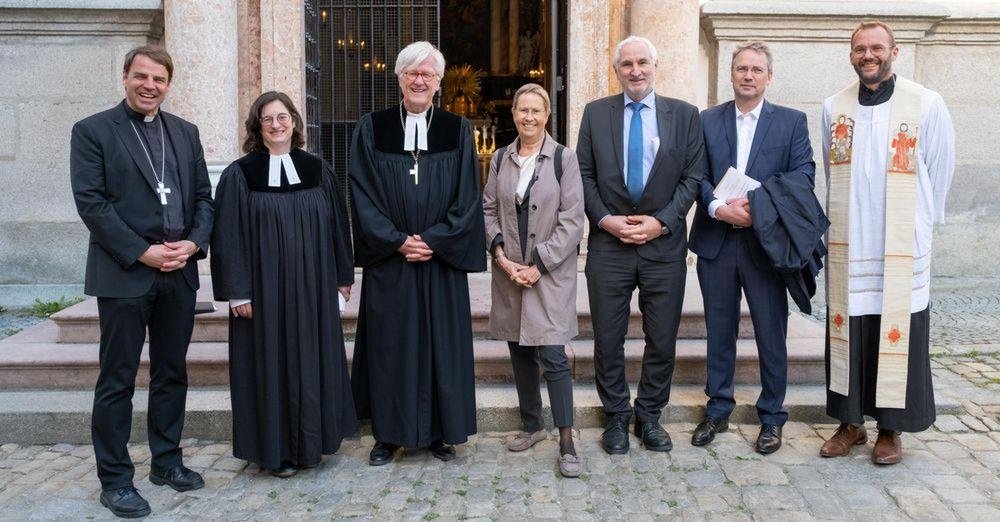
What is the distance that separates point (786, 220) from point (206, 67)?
179 inches

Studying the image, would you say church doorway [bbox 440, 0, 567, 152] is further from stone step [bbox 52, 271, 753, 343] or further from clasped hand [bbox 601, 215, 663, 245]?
clasped hand [bbox 601, 215, 663, 245]

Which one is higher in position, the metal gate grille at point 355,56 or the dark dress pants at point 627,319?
the metal gate grille at point 355,56

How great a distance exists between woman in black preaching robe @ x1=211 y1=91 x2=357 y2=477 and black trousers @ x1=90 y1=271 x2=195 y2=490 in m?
0.23

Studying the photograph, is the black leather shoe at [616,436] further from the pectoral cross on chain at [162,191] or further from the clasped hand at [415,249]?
the pectoral cross on chain at [162,191]

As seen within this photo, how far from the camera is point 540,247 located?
443 cm

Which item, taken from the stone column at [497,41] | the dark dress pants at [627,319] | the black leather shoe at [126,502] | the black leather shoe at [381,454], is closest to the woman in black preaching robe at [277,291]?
the black leather shoe at [381,454]

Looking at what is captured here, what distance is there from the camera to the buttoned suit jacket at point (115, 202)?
12.8 feet

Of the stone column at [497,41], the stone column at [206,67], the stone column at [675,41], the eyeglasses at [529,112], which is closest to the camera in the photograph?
the eyeglasses at [529,112]

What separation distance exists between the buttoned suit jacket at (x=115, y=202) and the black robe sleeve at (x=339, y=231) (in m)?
0.66

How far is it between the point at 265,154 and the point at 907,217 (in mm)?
3153

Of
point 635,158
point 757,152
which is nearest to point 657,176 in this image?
point 635,158

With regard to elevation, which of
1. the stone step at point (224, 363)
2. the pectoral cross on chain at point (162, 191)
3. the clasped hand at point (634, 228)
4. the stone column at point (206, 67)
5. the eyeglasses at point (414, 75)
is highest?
the stone column at point (206, 67)

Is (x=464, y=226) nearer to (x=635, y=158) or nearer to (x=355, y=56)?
(x=635, y=158)

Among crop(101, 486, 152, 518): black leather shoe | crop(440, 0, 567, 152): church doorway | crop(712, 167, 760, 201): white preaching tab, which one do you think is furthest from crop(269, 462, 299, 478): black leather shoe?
crop(440, 0, 567, 152): church doorway
